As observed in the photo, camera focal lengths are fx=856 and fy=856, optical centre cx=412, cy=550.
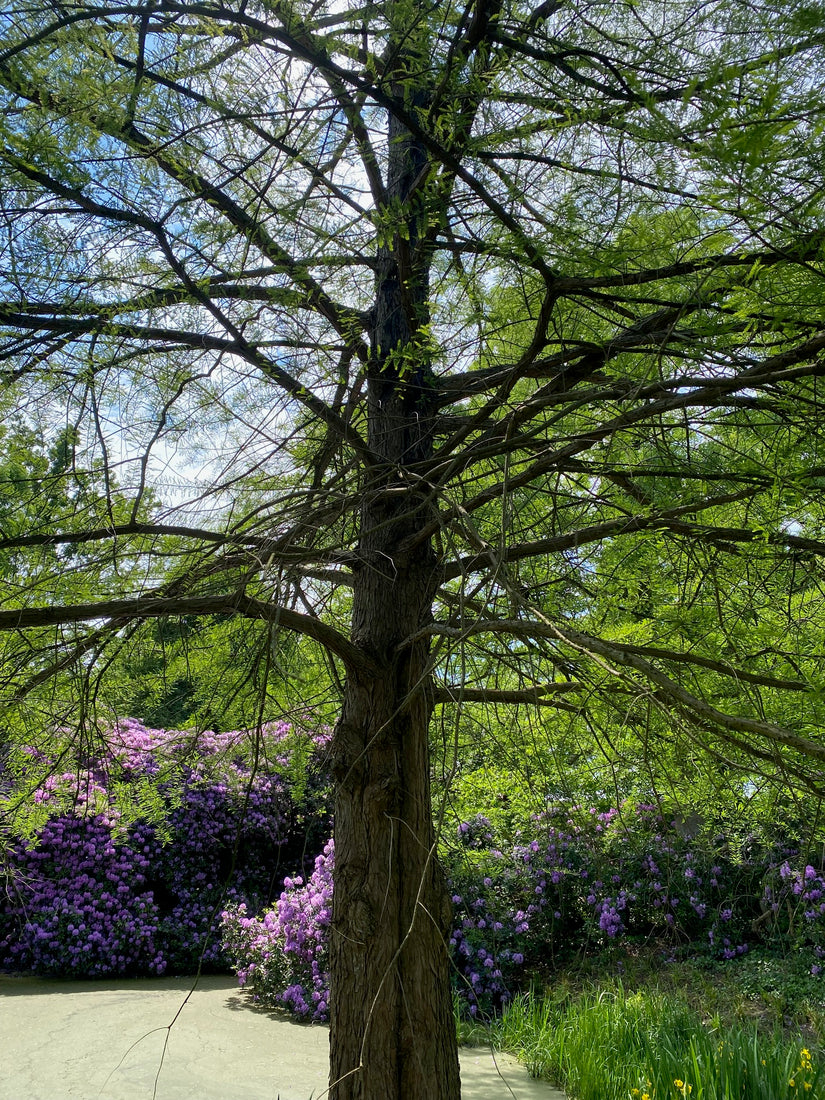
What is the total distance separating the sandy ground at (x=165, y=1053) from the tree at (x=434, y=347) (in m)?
2.55

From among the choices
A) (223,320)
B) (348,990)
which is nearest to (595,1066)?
(348,990)

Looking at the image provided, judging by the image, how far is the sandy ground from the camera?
16.8ft

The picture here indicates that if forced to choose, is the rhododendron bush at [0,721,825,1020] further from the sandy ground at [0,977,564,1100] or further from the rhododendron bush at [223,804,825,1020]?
the sandy ground at [0,977,564,1100]

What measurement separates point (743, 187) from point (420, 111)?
86cm

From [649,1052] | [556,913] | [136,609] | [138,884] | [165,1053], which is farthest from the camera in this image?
[138,884]

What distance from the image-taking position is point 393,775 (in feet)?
10.1

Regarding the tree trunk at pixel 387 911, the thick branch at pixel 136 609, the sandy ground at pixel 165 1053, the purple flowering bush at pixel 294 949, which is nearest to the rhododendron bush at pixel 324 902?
the purple flowering bush at pixel 294 949

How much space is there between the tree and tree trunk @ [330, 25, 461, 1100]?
15mm

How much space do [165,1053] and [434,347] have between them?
468cm

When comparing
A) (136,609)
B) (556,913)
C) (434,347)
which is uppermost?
(434,347)

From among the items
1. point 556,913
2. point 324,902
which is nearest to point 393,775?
point 324,902

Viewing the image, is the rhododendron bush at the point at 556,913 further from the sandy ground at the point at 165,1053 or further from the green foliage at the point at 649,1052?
the green foliage at the point at 649,1052

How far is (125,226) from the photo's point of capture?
2.51 m

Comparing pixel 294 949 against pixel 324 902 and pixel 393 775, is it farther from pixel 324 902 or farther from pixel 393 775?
pixel 393 775
